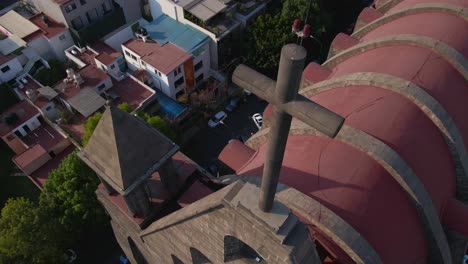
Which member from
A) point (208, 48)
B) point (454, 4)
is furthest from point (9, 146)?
point (454, 4)

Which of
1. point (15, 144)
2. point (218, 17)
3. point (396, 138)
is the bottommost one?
point (15, 144)

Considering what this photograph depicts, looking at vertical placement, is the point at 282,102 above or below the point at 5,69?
above

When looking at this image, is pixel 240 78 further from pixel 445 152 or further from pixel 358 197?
pixel 445 152

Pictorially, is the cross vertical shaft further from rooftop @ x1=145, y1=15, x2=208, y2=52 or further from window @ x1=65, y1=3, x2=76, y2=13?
window @ x1=65, y1=3, x2=76, y2=13

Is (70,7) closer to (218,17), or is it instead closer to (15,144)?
(15,144)

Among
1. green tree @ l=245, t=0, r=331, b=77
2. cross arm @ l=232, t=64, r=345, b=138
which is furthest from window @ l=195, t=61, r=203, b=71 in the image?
cross arm @ l=232, t=64, r=345, b=138

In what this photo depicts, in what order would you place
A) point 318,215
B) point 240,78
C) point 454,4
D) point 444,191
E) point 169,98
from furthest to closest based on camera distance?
point 169,98, point 454,4, point 444,191, point 318,215, point 240,78

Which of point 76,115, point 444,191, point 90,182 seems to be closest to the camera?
point 444,191

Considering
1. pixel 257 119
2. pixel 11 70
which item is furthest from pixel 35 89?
pixel 257 119
